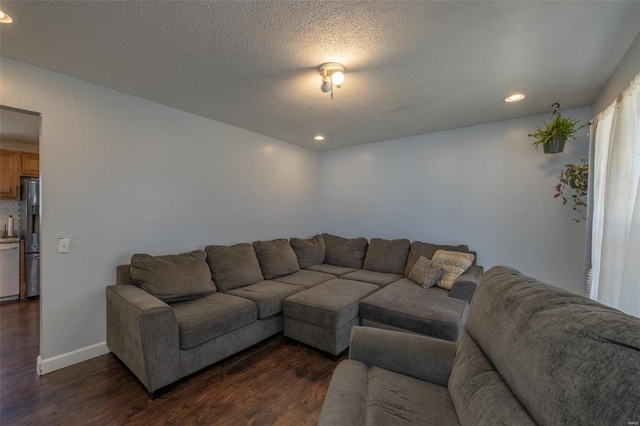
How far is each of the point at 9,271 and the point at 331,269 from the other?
4.65 metres

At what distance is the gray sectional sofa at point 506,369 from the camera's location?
0.64 metres

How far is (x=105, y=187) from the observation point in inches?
96.4

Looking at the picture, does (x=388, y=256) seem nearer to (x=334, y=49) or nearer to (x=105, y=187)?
(x=334, y=49)

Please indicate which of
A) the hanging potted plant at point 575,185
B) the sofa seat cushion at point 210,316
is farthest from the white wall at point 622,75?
the sofa seat cushion at point 210,316

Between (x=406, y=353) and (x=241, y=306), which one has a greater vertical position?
(x=406, y=353)

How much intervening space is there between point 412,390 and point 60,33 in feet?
9.67

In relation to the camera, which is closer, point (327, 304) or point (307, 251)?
point (327, 304)

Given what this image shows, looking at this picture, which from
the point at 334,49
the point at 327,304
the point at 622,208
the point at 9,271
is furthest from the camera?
the point at 9,271

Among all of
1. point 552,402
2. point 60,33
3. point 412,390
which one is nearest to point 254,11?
point 60,33

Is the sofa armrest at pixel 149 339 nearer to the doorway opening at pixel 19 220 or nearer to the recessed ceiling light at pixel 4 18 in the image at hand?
the recessed ceiling light at pixel 4 18

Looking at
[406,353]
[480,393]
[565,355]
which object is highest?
[565,355]

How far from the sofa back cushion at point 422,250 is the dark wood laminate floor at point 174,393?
1.67 metres

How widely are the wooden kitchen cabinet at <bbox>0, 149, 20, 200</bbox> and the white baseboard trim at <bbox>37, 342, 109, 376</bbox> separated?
10.8 ft

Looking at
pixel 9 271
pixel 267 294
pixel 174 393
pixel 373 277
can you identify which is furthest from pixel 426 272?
pixel 9 271
